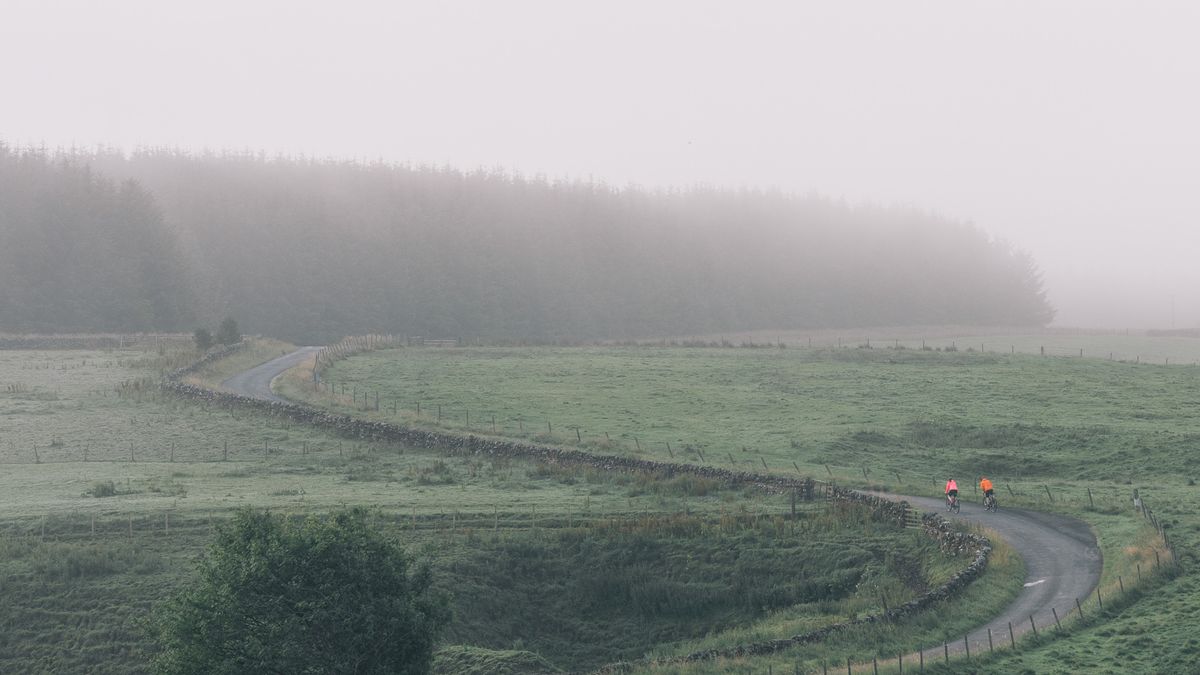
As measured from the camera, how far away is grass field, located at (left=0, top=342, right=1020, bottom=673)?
36812mm

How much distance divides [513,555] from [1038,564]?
17543 mm

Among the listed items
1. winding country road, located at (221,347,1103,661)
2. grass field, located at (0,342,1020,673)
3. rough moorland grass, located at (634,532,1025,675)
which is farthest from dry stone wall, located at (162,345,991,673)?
winding country road, located at (221,347,1103,661)

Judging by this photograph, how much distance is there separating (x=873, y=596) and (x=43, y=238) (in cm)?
13067

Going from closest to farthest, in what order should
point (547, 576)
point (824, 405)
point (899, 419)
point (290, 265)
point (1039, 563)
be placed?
point (1039, 563) → point (547, 576) → point (899, 419) → point (824, 405) → point (290, 265)

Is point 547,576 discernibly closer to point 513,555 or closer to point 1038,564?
point 513,555

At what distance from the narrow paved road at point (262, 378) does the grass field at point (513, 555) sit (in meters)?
21.2

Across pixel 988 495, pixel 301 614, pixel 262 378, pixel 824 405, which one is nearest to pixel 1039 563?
pixel 988 495

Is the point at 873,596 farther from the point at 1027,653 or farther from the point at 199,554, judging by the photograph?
the point at 199,554

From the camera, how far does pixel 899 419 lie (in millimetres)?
68625

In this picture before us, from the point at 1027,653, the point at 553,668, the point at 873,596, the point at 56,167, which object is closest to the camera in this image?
the point at 1027,653

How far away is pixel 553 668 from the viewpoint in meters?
33.3

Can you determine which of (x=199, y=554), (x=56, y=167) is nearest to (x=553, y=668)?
(x=199, y=554)

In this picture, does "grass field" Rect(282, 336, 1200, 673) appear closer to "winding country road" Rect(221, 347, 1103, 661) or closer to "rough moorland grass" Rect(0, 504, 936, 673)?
"winding country road" Rect(221, 347, 1103, 661)

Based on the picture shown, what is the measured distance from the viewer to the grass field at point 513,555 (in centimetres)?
3681
